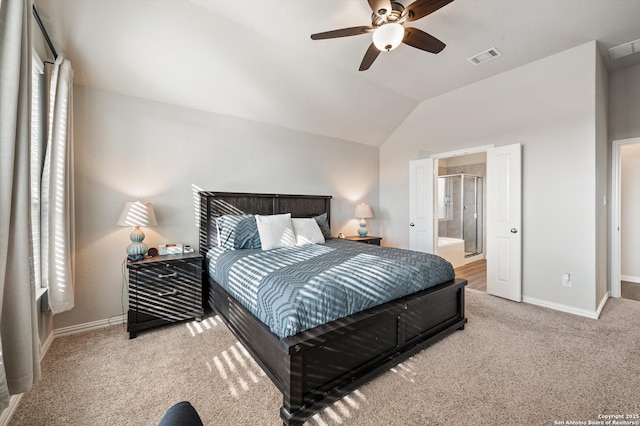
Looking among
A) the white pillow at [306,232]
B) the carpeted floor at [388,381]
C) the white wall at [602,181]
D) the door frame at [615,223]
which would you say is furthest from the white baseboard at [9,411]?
the door frame at [615,223]

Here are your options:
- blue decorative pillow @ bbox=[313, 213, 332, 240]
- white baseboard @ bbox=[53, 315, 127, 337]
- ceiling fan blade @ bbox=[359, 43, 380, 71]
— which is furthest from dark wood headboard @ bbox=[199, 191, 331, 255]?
ceiling fan blade @ bbox=[359, 43, 380, 71]

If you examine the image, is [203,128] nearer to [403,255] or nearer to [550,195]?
[403,255]

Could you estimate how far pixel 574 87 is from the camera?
3.09 meters

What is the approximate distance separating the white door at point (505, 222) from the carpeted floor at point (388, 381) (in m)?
0.91

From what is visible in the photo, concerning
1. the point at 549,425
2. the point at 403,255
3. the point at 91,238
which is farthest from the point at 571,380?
the point at 91,238

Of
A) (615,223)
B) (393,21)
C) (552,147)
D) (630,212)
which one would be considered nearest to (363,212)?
(552,147)

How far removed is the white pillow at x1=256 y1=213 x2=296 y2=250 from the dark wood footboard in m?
0.80

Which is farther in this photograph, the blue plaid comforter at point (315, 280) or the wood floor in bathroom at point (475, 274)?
the wood floor in bathroom at point (475, 274)

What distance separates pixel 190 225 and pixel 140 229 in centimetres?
52

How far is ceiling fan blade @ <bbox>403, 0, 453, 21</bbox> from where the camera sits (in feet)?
6.13

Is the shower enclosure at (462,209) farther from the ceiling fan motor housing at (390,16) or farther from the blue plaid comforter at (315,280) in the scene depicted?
the ceiling fan motor housing at (390,16)

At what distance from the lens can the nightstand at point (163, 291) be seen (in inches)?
101

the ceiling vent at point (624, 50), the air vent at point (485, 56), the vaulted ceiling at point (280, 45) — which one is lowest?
the vaulted ceiling at point (280, 45)

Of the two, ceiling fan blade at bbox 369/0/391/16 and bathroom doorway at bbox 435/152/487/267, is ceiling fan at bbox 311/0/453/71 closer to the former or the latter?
ceiling fan blade at bbox 369/0/391/16
